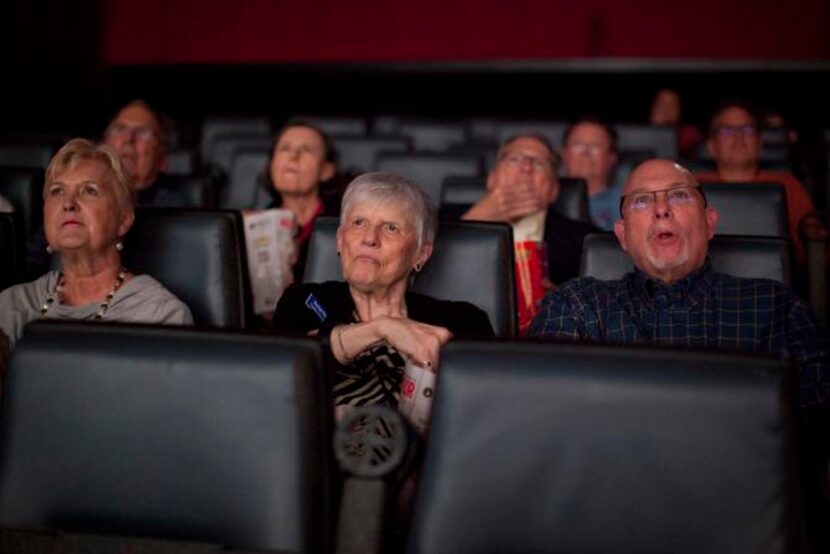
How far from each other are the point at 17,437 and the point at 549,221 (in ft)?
6.41

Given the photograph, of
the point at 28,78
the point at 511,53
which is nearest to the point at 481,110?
the point at 511,53

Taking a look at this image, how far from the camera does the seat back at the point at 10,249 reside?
213 cm

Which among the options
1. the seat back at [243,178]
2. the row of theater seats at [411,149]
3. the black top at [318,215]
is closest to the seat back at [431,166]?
the row of theater seats at [411,149]

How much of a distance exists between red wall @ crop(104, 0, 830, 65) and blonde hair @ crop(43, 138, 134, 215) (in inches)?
267

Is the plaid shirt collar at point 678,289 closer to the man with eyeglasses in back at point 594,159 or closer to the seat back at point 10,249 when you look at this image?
the seat back at point 10,249

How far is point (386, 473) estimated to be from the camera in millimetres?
1035

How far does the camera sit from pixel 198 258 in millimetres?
2205

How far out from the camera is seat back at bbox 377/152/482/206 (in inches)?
152

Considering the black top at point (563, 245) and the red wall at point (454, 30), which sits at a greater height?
the red wall at point (454, 30)

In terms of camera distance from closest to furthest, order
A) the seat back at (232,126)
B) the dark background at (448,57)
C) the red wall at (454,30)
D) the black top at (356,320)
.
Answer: the black top at (356,320) < the seat back at (232,126) < the dark background at (448,57) < the red wall at (454,30)

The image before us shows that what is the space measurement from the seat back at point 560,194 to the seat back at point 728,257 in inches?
38.5

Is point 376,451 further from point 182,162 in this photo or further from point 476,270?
point 182,162

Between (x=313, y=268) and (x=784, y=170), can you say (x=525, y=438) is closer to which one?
(x=313, y=268)

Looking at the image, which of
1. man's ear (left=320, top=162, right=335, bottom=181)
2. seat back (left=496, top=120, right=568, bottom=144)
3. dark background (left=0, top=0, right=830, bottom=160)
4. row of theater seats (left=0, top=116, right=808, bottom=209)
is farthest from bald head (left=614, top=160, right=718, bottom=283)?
dark background (left=0, top=0, right=830, bottom=160)
